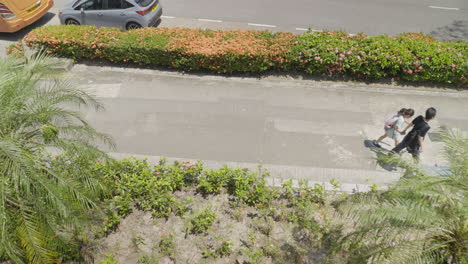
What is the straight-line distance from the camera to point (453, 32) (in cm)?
1502

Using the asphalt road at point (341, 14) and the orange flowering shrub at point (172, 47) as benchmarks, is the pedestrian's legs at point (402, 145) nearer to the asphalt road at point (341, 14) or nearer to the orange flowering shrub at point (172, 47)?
the orange flowering shrub at point (172, 47)

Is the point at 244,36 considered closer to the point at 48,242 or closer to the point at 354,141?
the point at 354,141

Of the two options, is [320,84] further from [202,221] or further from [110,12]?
[110,12]

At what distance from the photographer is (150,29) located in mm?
12469

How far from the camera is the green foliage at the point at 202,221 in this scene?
739cm

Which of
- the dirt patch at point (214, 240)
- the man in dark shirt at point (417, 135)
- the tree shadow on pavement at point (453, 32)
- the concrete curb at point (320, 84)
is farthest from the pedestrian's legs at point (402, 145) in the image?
the tree shadow on pavement at point (453, 32)

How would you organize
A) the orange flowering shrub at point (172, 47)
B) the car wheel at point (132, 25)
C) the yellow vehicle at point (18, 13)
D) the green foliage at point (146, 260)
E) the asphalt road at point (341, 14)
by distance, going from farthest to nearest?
1. the asphalt road at point (341, 14)
2. the car wheel at point (132, 25)
3. the yellow vehicle at point (18, 13)
4. the orange flowering shrub at point (172, 47)
5. the green foliage at point (146, 260)

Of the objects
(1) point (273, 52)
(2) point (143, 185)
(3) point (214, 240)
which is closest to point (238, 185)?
(3) point (214, 240)

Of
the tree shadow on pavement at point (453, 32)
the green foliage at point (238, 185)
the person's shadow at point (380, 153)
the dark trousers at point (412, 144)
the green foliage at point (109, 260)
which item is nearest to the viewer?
the green foliage at point (109, 260)

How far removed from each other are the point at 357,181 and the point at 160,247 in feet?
16.1

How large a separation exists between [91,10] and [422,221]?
12.8 m

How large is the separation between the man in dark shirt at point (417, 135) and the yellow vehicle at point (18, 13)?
13.5m

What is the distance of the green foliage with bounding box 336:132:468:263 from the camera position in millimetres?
4898

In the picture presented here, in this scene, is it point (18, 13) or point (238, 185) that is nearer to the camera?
point (238, 185)
